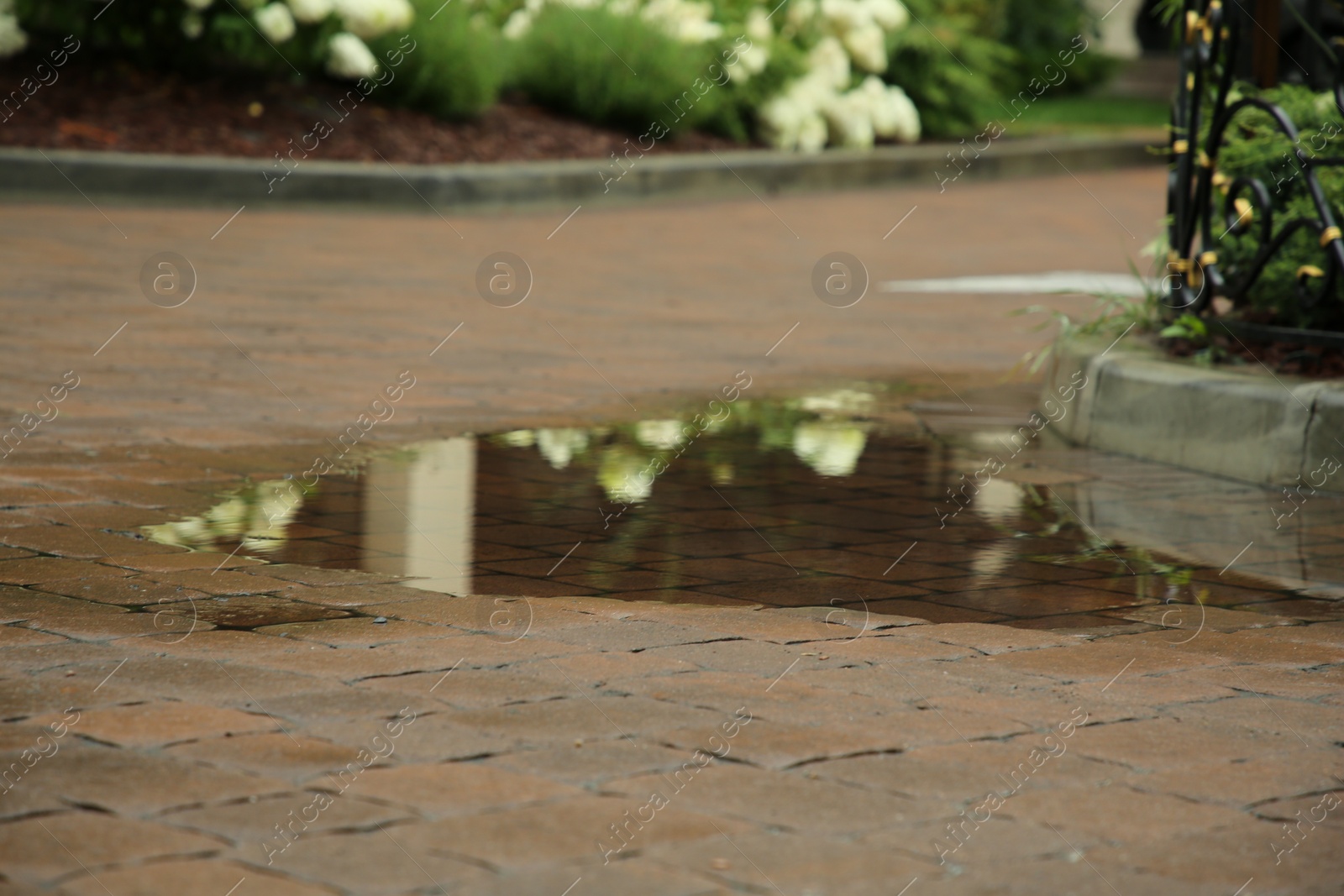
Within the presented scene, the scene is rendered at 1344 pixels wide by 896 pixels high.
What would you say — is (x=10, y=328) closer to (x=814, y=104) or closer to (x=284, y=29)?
(x=284, y=29)

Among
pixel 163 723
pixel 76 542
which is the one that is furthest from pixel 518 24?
pixel 163 723

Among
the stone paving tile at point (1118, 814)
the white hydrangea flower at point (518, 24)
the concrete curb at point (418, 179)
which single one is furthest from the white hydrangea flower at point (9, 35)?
the stone paving tile at point (1118, 814)

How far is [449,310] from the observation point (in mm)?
8766

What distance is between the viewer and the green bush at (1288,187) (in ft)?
19.7

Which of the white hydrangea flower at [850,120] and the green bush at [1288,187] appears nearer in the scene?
the green bush at [1288,187]

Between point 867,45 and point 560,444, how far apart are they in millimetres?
13073

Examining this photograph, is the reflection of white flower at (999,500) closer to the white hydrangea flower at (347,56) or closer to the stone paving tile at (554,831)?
the stone paving tile at (554,831)

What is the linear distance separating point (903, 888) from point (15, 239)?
8945mm

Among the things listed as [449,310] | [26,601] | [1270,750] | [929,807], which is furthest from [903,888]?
[449,310]

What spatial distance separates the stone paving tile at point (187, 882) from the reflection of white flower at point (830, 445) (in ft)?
11.2

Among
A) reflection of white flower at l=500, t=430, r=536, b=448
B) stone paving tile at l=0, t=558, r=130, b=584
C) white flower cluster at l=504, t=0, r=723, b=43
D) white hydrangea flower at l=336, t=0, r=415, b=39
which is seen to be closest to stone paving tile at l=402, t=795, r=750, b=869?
stone paving tile at l=0, t=558, r=130, b=584

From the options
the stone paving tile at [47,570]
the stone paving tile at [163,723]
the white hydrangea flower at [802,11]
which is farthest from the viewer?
the white hydrangea flower at [802,11]

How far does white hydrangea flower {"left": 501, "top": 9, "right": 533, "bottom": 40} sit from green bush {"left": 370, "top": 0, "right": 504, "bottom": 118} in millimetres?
1858

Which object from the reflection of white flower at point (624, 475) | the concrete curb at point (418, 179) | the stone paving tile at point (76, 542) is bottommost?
the stone paving tile at point (76, 542)
